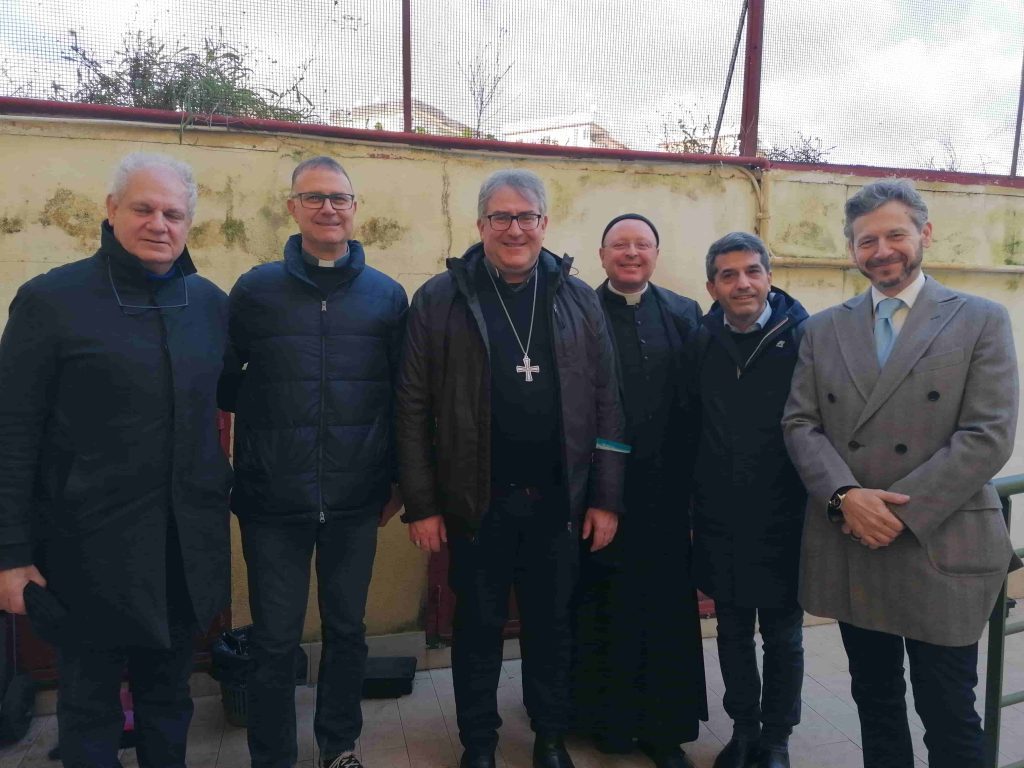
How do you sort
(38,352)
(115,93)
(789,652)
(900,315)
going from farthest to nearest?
1. (115,93)
2. (789,652)
3. (900,315)
4. (38,352)

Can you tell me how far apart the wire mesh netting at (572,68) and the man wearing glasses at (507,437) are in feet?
4.82

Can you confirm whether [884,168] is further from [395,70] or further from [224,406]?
[224,406]

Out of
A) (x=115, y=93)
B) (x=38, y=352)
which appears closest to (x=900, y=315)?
(x=38, y=352)

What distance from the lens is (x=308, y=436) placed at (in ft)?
8.19

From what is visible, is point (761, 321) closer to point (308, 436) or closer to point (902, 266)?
point (902, 266)

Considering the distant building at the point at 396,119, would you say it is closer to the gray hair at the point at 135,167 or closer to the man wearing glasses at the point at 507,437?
Result: the man wearing glasses at the point at 507,437

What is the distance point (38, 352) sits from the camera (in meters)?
2.06

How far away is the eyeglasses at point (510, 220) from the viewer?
260cm

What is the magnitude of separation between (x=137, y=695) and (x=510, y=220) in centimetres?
200

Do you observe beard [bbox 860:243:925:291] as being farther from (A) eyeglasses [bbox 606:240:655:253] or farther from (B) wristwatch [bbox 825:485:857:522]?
(A) eyeglasses [bbox 606:240:655:253]

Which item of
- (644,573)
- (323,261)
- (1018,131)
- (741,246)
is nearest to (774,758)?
(644,573)

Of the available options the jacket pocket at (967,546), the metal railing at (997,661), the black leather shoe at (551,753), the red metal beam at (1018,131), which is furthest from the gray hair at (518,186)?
the red metal beam at (1018,131)

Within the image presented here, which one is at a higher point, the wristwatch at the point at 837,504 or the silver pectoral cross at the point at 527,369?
the silver pectoral cross at the point at 527,369

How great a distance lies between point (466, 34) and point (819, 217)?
7.43 feet
